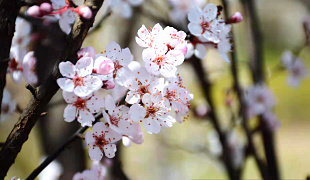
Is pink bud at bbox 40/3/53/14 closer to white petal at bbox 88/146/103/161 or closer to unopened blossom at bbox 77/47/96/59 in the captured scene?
unopened blossom at bbox 77/47/96/59

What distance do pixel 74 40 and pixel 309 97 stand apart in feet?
26.8

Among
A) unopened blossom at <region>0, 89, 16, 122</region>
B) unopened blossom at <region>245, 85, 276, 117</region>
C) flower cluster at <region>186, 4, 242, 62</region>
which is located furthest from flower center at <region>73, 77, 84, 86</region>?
unopened blossom at <region>245, 85, 276, 117</region>

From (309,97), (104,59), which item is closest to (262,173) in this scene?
(104,59)

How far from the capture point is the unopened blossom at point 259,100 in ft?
7.28

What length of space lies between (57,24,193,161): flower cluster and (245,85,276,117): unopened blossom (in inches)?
57.2

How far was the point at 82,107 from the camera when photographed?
0.82 m

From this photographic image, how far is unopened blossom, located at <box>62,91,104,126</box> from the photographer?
81cm

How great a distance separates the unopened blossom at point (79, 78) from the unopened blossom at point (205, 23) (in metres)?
0.28

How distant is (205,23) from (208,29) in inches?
0.7

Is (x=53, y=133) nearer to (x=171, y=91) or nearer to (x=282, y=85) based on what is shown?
(x=171, y=91)

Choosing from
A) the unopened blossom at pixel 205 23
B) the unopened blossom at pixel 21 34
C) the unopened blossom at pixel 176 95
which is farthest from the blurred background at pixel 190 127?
the unopened blossom at pixel 176 95

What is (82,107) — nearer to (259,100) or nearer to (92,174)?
(92,174)

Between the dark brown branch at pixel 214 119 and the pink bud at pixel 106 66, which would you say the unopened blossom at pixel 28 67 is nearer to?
the pink bud at pixel 106 66

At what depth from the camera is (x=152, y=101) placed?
2.63 ft
